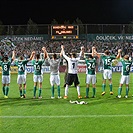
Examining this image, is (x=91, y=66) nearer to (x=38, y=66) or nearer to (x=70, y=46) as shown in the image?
(x=38, y=66)

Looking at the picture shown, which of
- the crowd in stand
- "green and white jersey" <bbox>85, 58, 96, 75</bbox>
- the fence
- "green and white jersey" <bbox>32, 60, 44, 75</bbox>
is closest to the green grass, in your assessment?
"green and white jersey" <bbox>32, 60, 44, 75</bbox>

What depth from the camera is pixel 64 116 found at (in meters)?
9.41

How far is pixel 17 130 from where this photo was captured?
7.69 metres

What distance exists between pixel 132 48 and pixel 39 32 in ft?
47.9

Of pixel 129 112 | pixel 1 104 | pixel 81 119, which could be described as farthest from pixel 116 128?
pixel 1 104

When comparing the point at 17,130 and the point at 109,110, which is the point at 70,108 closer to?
the point at 109,110

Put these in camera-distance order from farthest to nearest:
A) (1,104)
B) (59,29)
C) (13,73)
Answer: (59,29)
(13,73)
(1,104)

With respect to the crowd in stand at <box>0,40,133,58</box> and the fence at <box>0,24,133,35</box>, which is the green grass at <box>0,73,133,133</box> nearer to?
the fence at <box>0,24,133,35</box>

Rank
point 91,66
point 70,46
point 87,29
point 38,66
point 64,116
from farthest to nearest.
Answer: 1. point 70,46
2. point 87,29
3. point 91,66
4. point 38,66
5. point 64,116

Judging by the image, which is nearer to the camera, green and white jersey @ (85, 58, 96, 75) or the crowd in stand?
green and white jersey @ (85, 58, 96, 75)

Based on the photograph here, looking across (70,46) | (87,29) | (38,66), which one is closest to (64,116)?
(38,66)

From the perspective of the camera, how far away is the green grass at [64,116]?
787cm

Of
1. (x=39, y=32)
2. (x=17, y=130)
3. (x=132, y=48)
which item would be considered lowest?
(x=17, y=130)

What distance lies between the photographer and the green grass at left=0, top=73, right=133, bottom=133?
25.8 ft
